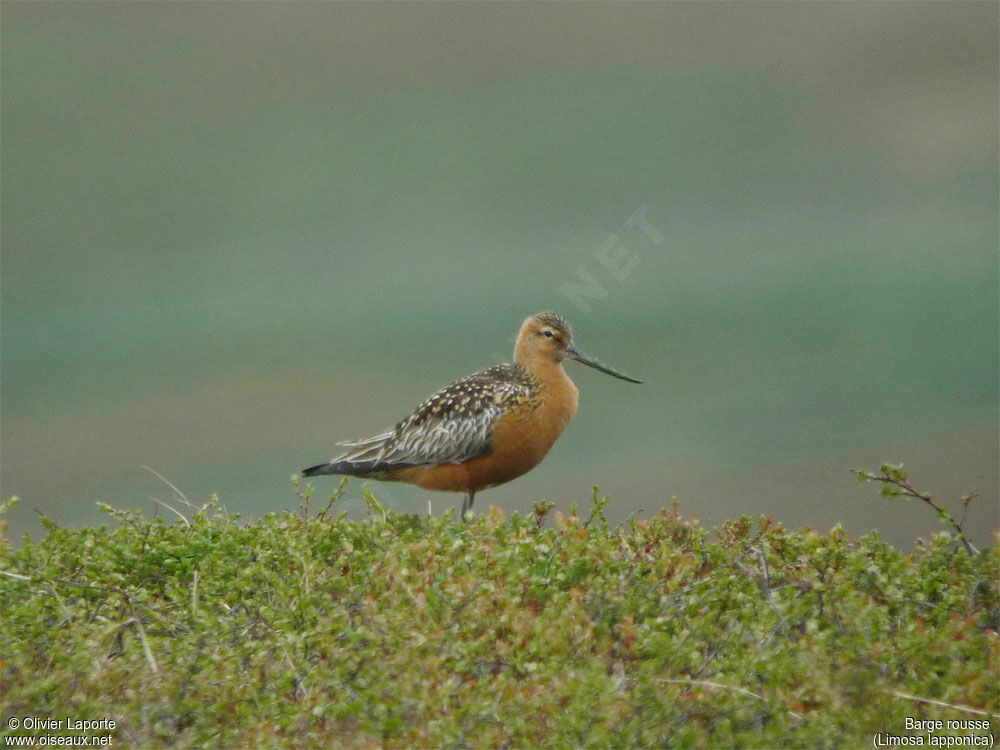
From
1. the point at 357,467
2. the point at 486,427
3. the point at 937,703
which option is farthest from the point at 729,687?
the point at 357,467

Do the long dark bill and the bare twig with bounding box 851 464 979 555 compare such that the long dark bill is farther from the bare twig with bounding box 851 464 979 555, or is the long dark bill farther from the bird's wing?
the bare twig with bounding box 851 464 979 555

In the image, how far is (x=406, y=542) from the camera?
739cm

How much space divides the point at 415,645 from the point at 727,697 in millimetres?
1285

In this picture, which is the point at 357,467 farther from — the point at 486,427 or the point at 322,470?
the point at 486,427

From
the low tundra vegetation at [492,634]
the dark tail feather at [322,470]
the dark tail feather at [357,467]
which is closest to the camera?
the low tundra vegetation at [492,634]

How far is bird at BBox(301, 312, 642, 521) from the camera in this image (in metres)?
9.55

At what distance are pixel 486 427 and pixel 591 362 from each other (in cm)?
125

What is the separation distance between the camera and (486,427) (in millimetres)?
9555

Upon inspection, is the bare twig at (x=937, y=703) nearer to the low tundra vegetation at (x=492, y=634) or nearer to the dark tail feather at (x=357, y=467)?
the low tundra vegetation at (x=492, y=634)

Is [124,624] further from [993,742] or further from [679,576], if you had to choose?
[993,742]

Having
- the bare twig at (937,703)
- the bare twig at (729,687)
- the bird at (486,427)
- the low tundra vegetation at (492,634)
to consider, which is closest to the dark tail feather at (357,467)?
the bird at (486,427)

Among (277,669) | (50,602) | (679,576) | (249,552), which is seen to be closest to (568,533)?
(679,576)

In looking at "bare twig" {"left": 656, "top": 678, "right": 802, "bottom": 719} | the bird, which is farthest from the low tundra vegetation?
the bird

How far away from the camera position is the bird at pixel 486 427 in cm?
955
